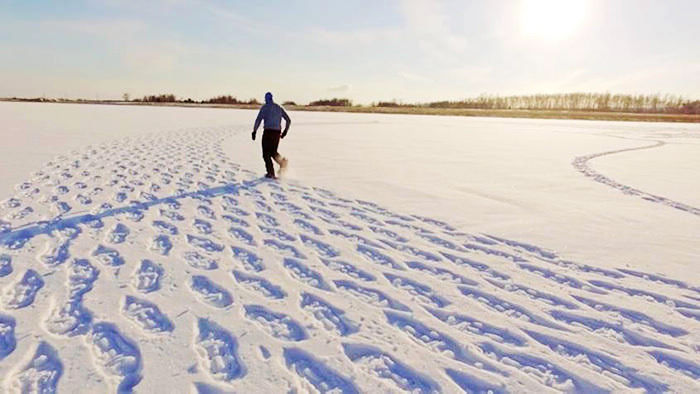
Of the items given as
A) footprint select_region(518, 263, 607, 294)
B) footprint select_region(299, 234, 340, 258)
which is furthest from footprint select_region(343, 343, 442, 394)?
footprint select_region(518, 263, 607, 294)

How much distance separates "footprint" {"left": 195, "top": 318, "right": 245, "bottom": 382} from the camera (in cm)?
231

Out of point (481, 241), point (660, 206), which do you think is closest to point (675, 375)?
point (481, 241)

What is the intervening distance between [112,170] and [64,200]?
8.68 feet

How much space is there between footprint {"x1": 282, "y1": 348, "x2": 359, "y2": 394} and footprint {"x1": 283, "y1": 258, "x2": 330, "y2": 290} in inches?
37.8

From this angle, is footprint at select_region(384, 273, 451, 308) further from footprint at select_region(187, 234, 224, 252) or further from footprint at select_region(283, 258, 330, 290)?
footprint at select_region(187, 234, 224, 252)

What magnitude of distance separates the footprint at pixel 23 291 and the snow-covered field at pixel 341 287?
16 millimetres

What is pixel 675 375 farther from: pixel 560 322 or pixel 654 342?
pixel 560 322

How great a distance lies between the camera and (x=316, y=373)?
7.66 ft

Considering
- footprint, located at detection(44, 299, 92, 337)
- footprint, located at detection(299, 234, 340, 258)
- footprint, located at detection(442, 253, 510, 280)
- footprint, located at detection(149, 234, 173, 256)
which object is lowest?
footprint, located at detection(44, 299, 92, 337)

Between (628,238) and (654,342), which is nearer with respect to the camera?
(654,342)

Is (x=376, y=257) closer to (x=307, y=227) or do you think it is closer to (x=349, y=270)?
(x=349, y=270)

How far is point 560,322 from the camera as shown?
2.97 m

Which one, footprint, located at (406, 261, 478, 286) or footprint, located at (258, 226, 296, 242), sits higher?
footprint, located at (258, 226, 296, 242)

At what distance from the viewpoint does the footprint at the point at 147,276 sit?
328cm
